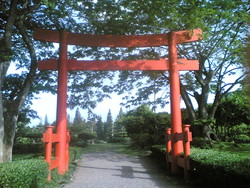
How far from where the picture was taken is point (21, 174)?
4367 mm

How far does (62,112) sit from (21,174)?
3.41 m

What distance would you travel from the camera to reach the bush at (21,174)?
411cm

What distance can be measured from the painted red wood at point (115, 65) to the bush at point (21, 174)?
3.69 m

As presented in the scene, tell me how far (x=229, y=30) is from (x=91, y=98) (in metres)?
7.77

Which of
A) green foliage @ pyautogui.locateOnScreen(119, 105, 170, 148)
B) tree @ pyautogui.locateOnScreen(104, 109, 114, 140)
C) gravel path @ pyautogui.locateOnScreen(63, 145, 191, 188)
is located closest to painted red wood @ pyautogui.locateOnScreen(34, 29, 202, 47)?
gravel path @ pyautogui.locateOnScreen(63, 145, 191, 188)

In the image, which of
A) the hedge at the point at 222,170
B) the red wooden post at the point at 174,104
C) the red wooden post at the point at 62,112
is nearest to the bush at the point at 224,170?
the hedge at the point at 222,170

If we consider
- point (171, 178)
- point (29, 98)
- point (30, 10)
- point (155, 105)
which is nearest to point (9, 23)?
point (30, 10)

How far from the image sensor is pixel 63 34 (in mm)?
8133

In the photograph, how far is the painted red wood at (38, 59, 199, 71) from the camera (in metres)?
8.03

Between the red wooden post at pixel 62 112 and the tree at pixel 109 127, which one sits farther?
the tree at pixel 109 127

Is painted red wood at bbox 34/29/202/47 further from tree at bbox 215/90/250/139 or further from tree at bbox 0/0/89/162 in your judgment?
tree at bbox 215/90/250/139

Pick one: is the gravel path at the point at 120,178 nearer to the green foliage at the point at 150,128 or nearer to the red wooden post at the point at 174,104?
the red wooden post at the point at 174,104

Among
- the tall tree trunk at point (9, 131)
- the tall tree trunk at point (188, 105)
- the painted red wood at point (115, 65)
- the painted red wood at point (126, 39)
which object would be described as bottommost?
the tall tree trunk at point (9, 131)

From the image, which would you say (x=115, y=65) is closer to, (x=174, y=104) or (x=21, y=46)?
(x=174, y=104)
